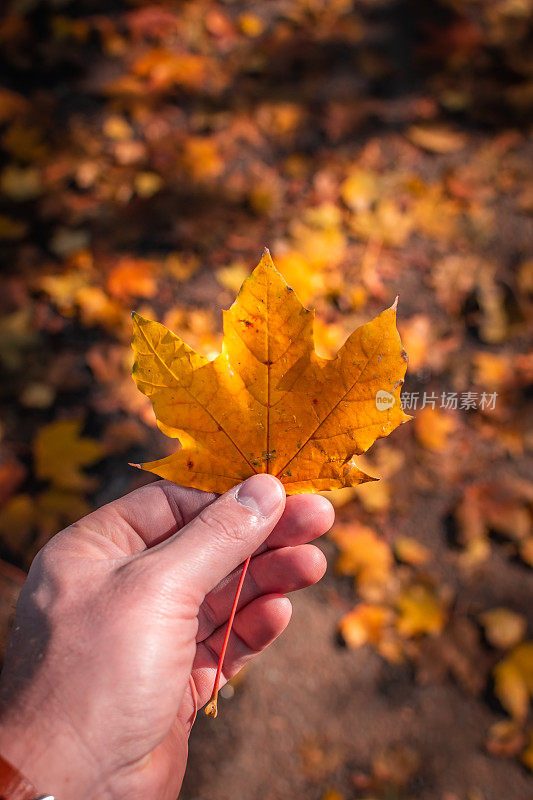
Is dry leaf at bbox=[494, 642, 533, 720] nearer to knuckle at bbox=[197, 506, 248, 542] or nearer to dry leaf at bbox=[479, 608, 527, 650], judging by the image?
dry leaf at bbox=[479, 608, 527, 650]

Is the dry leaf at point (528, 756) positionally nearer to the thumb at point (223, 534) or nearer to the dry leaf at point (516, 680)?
the dry leaf at point (516, 680)

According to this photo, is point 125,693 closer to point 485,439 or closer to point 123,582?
point 123,582

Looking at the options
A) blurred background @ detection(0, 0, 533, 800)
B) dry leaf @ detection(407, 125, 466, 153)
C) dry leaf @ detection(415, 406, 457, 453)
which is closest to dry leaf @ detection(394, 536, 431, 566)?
blurred background @ detection(0, 0, 533, 800)

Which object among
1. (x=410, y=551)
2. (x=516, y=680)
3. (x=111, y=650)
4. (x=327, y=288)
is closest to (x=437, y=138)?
(x=327, y=288)

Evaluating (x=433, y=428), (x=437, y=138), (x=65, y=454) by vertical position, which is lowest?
(x=433, y=428)

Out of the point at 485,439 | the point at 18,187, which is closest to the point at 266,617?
the point at 485,439

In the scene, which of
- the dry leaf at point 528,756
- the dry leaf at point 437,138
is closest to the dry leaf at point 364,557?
the dry leaf at point 528,756

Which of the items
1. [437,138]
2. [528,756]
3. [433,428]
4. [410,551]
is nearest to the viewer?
[528,756]

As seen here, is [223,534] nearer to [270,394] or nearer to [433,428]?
[270,394]
